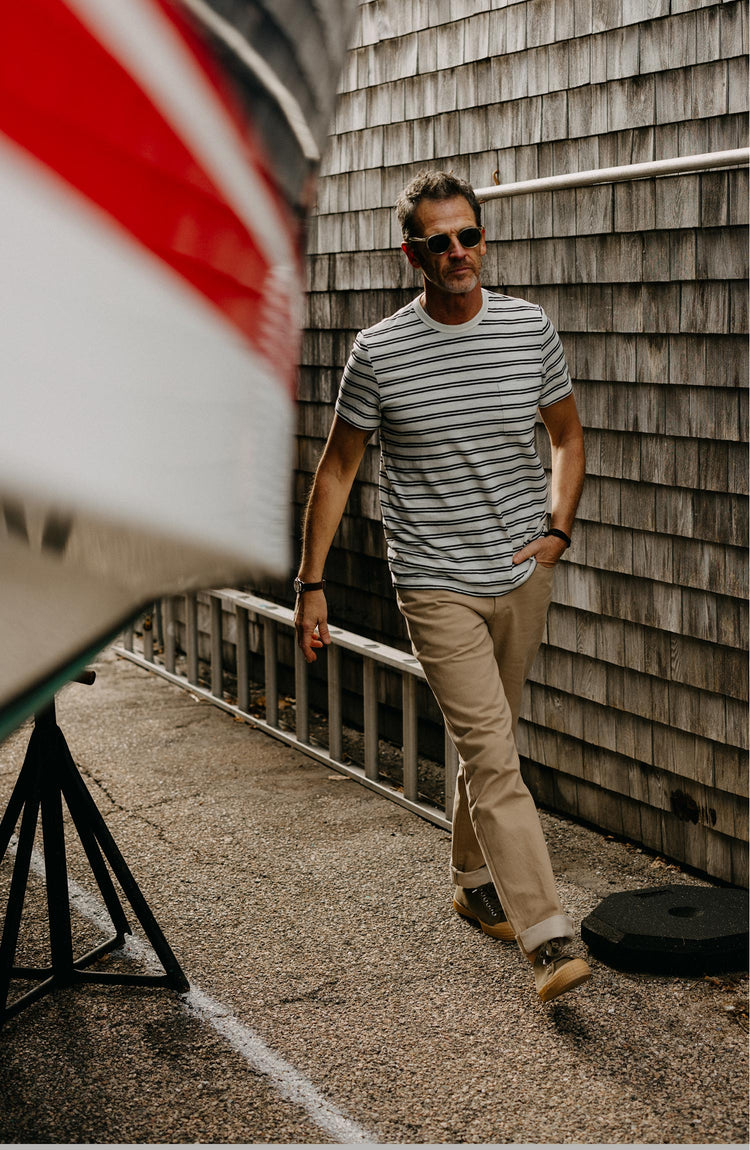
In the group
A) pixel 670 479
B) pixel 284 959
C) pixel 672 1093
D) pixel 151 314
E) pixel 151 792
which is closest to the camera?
pixel 151 314

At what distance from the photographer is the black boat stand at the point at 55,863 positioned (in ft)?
10.1

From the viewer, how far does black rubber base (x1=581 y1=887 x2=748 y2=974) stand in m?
3.29

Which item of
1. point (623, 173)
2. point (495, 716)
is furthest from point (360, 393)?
point (623, 173)

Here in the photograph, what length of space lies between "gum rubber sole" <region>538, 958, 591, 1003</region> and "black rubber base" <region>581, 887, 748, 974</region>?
384 millimetres

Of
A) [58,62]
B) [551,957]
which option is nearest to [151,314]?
[58,62]

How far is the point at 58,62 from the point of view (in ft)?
3.73

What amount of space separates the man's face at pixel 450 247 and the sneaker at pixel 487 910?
1.63 metres

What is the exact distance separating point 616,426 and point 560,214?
0.73m

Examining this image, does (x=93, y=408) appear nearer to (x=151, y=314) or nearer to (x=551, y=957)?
(x=151, y=314)

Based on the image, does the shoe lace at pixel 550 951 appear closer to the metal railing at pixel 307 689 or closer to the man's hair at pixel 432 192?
the metal railing at pixel 307 689

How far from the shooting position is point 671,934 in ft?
10.9

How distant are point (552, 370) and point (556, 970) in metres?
1.46

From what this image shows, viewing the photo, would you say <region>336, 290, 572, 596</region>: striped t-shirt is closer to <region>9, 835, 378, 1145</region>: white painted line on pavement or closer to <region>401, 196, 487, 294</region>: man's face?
<region>401, 196, 487, 294</region>: man's face

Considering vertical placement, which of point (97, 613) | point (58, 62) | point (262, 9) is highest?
point (262, 9)
